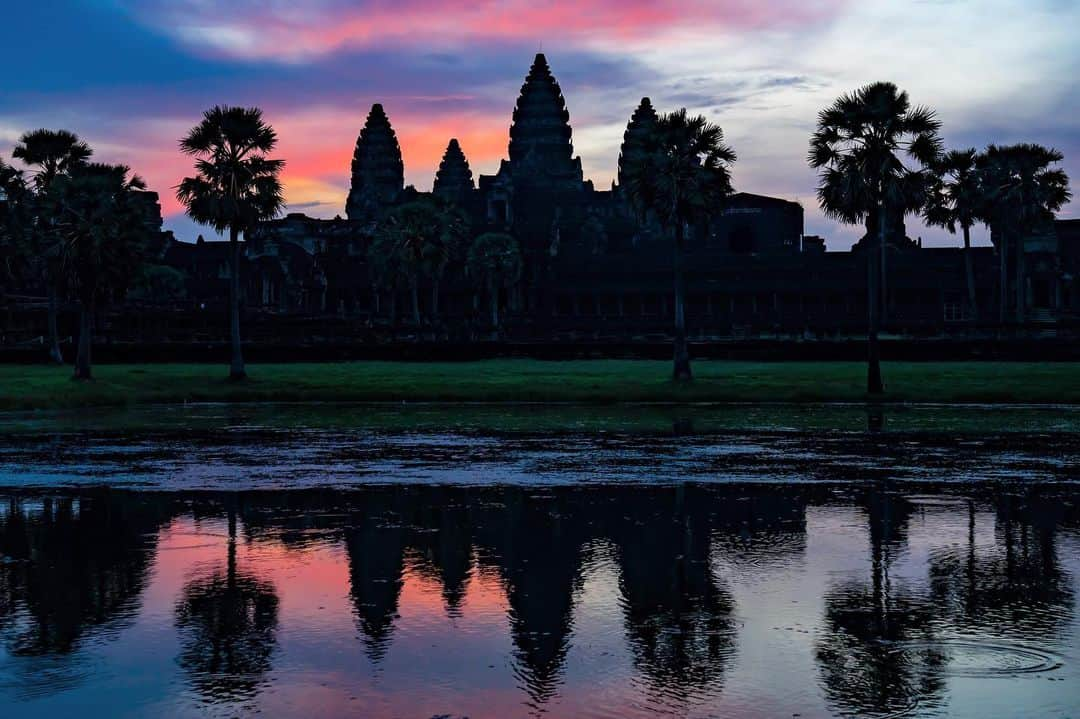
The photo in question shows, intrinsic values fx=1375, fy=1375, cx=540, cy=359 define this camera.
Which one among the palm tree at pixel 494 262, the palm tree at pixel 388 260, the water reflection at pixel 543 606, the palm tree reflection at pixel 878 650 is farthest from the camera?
the palm tree at pixel 494 262

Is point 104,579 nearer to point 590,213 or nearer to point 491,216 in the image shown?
point 590,213

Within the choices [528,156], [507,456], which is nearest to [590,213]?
[528,156]

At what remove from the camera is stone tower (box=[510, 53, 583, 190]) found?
171875 millimetres

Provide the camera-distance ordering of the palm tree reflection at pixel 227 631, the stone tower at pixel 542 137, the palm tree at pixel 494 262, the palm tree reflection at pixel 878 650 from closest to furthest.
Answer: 1. the palm tree reflection at pixel 878 650
2. the palm tree reflection at pixel 227 631
3. the palm tree at pixel 494 262
4. the stone tower at pixel 542 137

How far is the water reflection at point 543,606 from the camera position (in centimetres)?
906

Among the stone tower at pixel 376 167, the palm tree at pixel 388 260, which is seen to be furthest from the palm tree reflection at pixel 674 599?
the stone tower at pixel 376 167

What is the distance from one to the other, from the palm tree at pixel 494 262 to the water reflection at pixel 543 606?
283 ft

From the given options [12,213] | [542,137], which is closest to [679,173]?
[12,213]

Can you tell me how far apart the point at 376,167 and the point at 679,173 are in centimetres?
12917

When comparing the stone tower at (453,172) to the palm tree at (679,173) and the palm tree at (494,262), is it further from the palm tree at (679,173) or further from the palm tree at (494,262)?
the palm tree at (679,173)

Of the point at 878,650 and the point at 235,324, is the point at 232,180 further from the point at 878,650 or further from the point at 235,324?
the point at 878,650

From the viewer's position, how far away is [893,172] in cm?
4850

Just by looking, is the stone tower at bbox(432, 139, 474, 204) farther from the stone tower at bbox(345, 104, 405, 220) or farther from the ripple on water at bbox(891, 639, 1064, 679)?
the ripple on water at bbox(891, 639, 1064, 679)

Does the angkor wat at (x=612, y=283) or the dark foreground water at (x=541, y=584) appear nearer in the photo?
the dark foreground water at (x=541, y=584)
